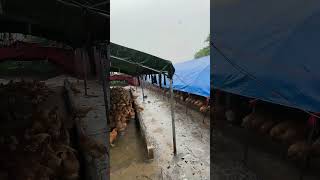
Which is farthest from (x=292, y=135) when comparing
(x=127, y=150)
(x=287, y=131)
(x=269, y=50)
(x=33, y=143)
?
(x=33, y=143)

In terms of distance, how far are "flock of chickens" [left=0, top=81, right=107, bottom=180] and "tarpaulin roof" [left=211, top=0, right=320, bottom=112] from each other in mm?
2245

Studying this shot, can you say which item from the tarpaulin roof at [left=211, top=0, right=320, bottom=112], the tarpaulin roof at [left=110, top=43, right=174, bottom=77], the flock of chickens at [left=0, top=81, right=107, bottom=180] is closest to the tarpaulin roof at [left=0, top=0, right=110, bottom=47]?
the flock of chickens at [left=0, top=81, right=107, bottom=180]

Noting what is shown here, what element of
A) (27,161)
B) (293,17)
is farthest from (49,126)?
(293,17)

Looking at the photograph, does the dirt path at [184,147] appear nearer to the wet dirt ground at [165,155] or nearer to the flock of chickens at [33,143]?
the wet dirt ground at [165,155]

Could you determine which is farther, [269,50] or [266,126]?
[266,126]

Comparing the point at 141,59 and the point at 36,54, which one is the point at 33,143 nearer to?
the point at 36,54

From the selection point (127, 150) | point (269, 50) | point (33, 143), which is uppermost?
point (269, 50)

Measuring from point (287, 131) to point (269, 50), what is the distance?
1.92 metres

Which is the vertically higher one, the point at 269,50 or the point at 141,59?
Answer: the point at 141,59

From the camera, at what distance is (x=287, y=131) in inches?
193

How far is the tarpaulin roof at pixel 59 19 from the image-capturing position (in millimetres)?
3748

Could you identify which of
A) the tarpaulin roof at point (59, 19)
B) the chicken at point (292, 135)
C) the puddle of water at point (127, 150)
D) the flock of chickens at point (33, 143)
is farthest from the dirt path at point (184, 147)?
the tarpaulin roof at point (59, 19)

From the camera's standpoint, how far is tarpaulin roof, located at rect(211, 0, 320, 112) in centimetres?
295

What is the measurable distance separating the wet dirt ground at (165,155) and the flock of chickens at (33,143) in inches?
60.3
